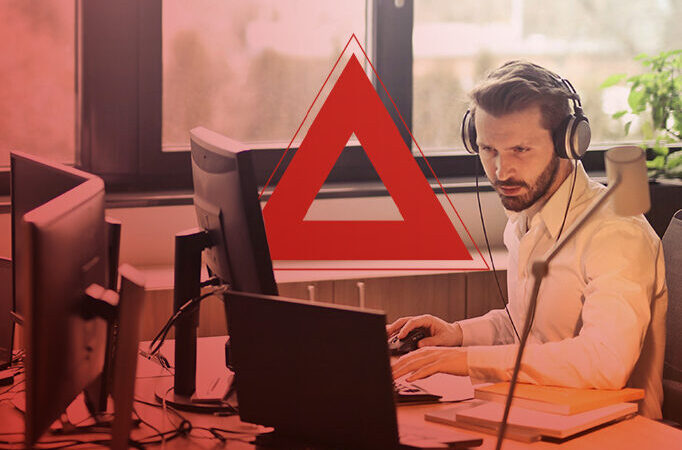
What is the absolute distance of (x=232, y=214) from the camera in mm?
1553

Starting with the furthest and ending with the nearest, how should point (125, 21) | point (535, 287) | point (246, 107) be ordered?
1. point (246, 107)
2. point (125, 21)
3. point (535, 287)

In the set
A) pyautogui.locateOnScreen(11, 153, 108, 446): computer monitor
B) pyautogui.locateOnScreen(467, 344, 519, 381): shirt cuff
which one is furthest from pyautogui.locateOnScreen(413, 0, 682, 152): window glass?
pyautogui.locateOnScreen(11, 153, 108, 446): computer monitor

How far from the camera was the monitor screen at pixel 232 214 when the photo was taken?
1497mm

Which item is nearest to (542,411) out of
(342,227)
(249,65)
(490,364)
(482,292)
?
(490,364)

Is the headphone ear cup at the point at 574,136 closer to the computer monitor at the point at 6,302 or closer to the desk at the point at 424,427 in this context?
the desk at the point at 424,427

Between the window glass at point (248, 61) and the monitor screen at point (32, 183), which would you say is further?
the window glass at point (248, 61)

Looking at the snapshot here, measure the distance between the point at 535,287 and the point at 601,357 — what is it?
0.53 meters

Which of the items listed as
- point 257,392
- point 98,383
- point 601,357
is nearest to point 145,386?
point 98,383

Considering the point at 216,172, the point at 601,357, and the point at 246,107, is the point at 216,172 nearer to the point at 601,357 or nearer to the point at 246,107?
the point at 601,357

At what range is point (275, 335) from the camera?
4.50 feet

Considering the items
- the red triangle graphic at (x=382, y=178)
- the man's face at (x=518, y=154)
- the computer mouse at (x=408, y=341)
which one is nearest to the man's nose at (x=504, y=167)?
the man's face at (x=518, y=154)

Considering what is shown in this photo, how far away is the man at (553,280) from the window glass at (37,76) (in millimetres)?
1419

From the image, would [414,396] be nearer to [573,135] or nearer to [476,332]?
[476,332]

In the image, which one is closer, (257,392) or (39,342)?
(39,342)
